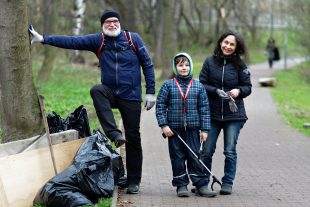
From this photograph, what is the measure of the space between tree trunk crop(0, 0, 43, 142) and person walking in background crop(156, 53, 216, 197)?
141 centimetres

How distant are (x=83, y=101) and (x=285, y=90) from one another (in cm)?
1304

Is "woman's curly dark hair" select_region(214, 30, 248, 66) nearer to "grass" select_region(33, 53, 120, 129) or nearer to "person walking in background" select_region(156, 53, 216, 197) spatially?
"person walking in background" select_region(156, 53, 216, 197)

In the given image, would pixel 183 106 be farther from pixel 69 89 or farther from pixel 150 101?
pixel 69 89

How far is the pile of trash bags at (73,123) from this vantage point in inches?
348

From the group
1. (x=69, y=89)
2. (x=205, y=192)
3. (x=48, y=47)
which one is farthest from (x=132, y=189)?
(x=48, y=47)

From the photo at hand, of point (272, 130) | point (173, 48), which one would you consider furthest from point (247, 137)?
point (173, 48)

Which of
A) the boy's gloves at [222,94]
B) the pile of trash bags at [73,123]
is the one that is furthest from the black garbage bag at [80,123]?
the boy's gloves at [222,94]

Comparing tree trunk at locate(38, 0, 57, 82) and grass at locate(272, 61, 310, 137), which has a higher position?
tree trunk at locate(38, 0, 57, 82)

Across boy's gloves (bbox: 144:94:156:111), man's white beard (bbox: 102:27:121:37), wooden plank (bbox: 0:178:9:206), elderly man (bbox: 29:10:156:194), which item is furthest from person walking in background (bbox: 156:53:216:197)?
wooden plank (bbox: 0:178:9:206)

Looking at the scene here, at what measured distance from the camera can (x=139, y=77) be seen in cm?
862

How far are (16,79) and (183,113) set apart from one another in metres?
1.87

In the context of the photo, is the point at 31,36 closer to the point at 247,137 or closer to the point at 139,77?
the point at 139,77

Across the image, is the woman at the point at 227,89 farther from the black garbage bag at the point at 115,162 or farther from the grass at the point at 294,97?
the grass at the point at 294,97

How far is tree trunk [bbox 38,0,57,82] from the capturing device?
28531 mm
